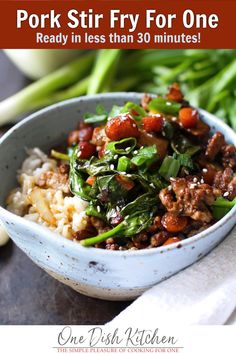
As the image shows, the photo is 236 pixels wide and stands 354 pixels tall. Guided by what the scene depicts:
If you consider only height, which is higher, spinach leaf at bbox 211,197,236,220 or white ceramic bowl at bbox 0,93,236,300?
spinach leaf at bbox 211,197,236,220

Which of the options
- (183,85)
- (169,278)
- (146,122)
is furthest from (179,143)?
(183,85)

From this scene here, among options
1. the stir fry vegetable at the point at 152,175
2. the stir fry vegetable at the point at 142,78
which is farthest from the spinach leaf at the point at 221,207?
the stir fry vegetable at the point at 142,78


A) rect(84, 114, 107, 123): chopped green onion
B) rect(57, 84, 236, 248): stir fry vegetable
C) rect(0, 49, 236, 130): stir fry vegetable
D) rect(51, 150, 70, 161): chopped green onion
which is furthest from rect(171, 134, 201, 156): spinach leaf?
rect(0, 49, 236, 130): stir fry vegetable

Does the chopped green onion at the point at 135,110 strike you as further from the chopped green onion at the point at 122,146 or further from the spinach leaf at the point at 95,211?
the spinach leaf at the point at 95,211

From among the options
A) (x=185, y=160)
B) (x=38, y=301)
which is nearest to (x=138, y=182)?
(x=185, y=160)

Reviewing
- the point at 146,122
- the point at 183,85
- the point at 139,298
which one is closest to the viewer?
the point at 139,298

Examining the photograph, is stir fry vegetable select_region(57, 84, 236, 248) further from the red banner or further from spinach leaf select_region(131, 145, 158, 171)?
the red banner

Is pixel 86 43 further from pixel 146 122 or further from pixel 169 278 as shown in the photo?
pixel 169 278

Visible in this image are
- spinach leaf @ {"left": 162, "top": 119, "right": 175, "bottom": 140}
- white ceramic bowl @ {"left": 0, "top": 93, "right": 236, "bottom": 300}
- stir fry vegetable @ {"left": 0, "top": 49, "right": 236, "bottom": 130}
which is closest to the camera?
white ceramic bowl @ {"left": 0, "top": 93, "right": 236, "bottom": 300}
